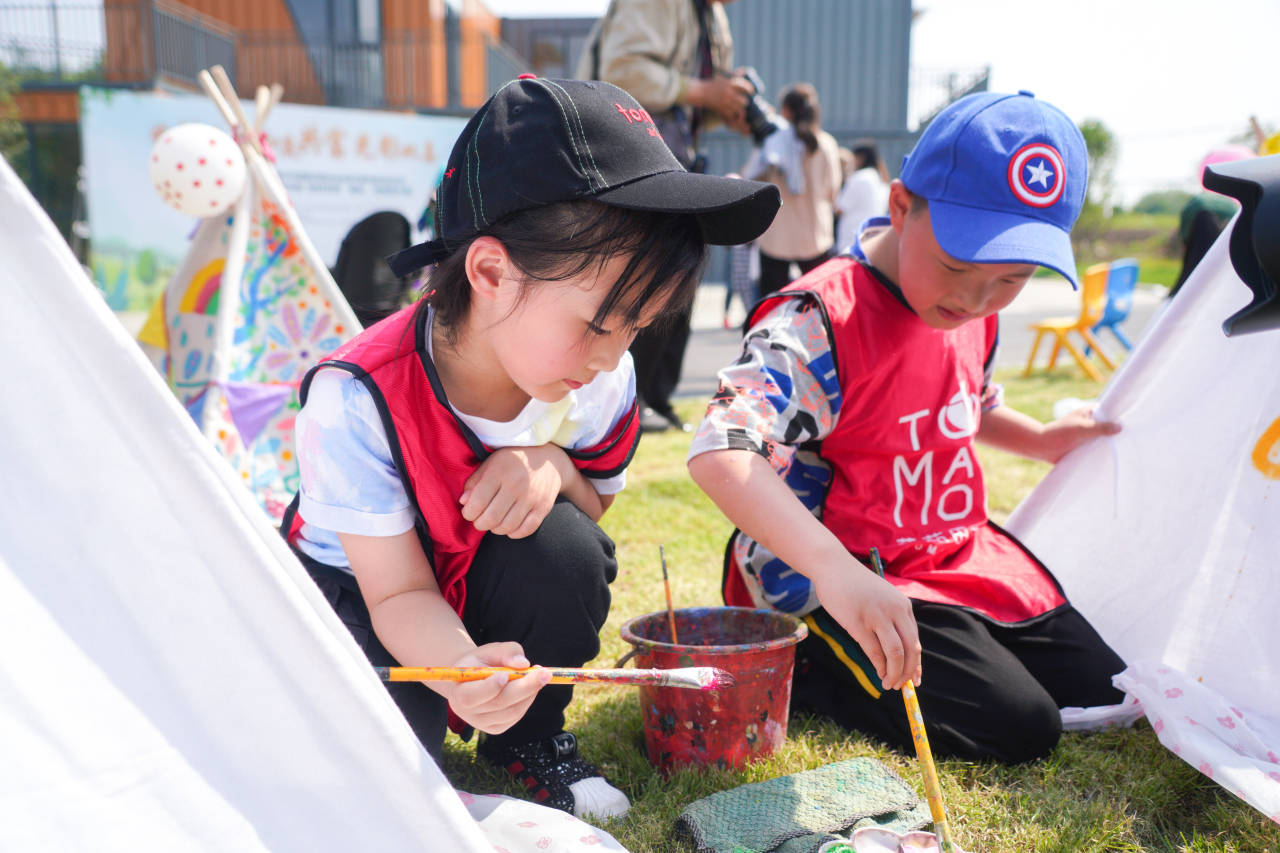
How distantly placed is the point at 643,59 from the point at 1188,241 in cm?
193

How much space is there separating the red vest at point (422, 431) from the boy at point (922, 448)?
307mm

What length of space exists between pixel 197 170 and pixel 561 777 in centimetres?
189

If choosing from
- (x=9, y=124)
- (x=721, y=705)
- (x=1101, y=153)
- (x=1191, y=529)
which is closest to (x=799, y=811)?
(x=721, y=705)

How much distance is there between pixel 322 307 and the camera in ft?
Answer: 8.33

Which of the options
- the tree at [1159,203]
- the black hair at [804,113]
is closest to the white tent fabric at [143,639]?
the black hair at [804,113]

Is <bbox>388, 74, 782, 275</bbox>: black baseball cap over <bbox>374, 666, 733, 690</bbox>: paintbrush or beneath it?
over

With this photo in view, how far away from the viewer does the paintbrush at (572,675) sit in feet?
2.91

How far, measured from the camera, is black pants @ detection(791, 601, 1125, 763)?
1333 millimetres

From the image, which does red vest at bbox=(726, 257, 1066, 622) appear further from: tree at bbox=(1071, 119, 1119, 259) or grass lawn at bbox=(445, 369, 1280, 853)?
tree at bbox=(1071, 119, 1119, 259)

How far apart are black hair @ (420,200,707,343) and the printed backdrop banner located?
19.3ft

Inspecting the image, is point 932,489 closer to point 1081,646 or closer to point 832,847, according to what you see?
point 1081,646

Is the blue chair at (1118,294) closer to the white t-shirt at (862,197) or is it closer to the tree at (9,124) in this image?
the white t-shirt at (862,197)

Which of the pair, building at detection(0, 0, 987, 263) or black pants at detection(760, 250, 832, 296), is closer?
black pants at detection(760, 250, 832, 296)

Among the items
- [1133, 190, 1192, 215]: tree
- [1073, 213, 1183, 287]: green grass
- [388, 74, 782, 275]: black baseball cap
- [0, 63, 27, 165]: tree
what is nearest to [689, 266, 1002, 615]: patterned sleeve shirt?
[388, 74, 782, 275]: black baseball cap
